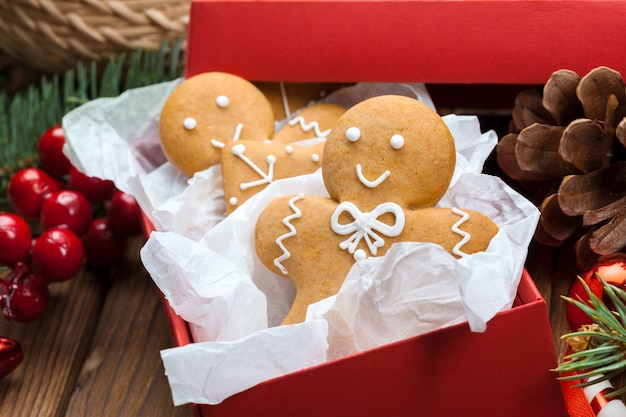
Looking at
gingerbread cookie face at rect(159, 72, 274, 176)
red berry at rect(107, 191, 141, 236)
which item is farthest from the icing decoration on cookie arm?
red berry at rect(107, 191, 141, 236)

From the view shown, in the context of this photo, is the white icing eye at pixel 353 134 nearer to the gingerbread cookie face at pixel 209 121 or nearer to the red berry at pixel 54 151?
the gingerbread cookie face at pixel 209 121

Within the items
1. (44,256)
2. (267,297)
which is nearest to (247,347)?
(267,297)

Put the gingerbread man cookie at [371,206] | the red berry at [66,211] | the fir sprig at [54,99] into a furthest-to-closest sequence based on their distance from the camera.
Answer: the fir sprig at [54,99]
the red berry at [66,211]
the gingerbread man cookie at [371,206]

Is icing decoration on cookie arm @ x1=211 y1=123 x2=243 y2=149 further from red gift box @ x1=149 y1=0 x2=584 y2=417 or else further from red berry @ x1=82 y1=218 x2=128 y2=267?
red berry @ x1=82 y1=218 x2=128 y2=267

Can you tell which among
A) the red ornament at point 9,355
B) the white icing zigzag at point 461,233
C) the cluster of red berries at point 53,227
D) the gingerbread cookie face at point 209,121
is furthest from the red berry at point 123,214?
the white icing zigzag at point 461,233

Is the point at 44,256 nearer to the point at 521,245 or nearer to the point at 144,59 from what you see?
the point at 144,59

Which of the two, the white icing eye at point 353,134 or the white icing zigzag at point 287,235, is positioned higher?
the white icing eye at point 353,134
